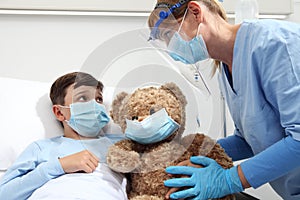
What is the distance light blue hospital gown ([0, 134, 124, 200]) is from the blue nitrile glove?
0.87 ft

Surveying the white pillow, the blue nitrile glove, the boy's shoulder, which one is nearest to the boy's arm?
the boy's shoulder

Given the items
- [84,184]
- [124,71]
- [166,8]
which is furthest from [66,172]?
[166,8]

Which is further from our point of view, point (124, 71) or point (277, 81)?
point (124, 71)

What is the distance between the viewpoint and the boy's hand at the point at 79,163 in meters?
1.26

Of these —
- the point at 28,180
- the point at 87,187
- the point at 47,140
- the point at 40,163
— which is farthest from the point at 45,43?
the point at 87,187

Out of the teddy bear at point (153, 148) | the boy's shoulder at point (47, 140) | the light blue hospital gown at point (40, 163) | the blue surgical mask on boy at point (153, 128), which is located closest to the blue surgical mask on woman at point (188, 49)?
the teddy bear at point (153, 148)

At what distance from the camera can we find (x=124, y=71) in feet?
4.12

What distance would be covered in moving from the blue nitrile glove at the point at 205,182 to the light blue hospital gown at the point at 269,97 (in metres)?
0.05

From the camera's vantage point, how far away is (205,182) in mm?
Answer: 1135

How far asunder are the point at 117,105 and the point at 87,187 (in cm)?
30

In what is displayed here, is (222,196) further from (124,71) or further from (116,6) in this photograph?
(116,6)

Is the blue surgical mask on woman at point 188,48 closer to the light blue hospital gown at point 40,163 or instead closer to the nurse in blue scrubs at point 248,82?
the nurse in blue scrubs at point 248,82

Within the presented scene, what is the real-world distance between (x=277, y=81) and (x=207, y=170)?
0.35m

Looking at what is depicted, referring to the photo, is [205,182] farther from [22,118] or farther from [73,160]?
[22,118]
